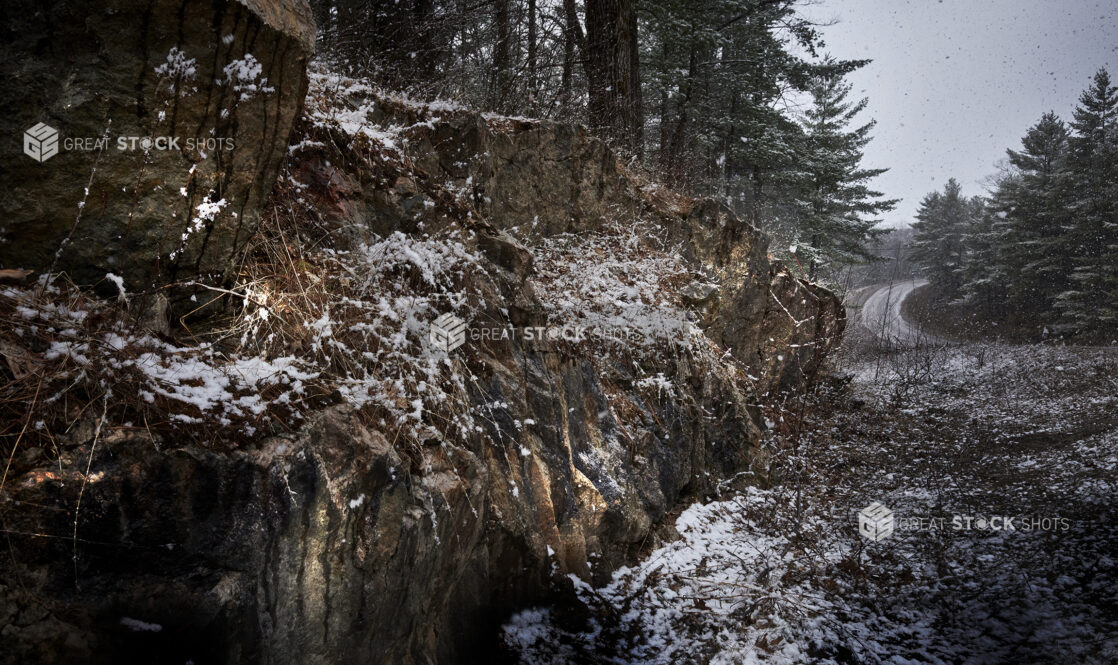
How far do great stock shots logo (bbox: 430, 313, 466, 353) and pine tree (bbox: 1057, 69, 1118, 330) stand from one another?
23.1m

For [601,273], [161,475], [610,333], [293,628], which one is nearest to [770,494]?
[610,333]

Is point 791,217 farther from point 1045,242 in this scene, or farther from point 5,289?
point 5,289

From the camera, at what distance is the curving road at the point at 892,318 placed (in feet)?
80.7

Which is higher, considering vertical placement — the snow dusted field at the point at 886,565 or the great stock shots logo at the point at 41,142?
the great stock shots logo at the point at 41,142

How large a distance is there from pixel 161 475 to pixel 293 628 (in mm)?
853

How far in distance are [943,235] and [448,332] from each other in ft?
155

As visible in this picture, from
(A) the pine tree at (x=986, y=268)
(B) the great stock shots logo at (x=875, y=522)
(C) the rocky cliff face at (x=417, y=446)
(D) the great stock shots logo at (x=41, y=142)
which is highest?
(A) the pine tree at (x=986, y=268)

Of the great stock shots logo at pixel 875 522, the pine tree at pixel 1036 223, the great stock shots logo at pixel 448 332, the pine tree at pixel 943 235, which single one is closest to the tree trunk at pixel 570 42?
the great stock shots logo at pixel 448 332

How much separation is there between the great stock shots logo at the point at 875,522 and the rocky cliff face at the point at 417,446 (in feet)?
4.84

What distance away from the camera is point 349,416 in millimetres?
2717

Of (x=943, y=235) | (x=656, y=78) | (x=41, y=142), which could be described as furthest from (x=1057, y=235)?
(x=41, y=142)

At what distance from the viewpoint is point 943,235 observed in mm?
39500

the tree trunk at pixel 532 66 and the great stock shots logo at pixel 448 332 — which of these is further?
the tree trunk at pixel 532 66

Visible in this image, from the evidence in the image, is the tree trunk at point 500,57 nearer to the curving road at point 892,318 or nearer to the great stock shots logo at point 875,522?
the great stock shots logo at point 875,522
